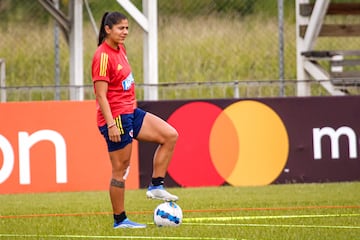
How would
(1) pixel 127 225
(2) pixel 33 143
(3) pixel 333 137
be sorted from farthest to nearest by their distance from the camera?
(3) pixel 333 137
(2) pixel 33 143
(1) pixel 127 225

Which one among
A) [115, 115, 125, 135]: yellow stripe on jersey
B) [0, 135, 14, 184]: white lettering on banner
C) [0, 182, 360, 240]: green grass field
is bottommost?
[0, 182, 360, 240]: green grass field

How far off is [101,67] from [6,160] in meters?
6.43

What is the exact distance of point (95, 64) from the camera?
12078 millimetres

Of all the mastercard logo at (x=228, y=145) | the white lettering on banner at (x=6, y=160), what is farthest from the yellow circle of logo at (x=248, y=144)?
the white lettering on banner at (x=6, y=160)

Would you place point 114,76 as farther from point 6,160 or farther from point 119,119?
point 6,160

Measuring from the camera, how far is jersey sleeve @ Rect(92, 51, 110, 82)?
12.0 m

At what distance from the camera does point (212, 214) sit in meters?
13.8

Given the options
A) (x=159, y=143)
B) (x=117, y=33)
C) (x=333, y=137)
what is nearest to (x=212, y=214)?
(x=159, y=143)

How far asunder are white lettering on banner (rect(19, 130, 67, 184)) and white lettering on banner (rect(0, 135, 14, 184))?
5.6 inches

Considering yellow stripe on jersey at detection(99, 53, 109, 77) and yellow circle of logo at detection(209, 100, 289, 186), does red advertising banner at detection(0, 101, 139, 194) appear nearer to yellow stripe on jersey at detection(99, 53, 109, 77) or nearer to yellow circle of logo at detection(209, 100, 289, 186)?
yellow circle of logo at detection(209, 100, 289, 186)

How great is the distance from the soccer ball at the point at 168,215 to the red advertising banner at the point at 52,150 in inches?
247

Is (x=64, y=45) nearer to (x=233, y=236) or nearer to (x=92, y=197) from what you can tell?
(x=92, y=197)

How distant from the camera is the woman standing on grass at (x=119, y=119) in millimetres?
12016

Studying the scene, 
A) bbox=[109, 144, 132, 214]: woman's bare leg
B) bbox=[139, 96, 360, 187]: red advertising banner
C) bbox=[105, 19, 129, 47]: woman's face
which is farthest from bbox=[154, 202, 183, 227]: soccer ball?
bbox=[139, 96, 360, 187]: red advertising banner
